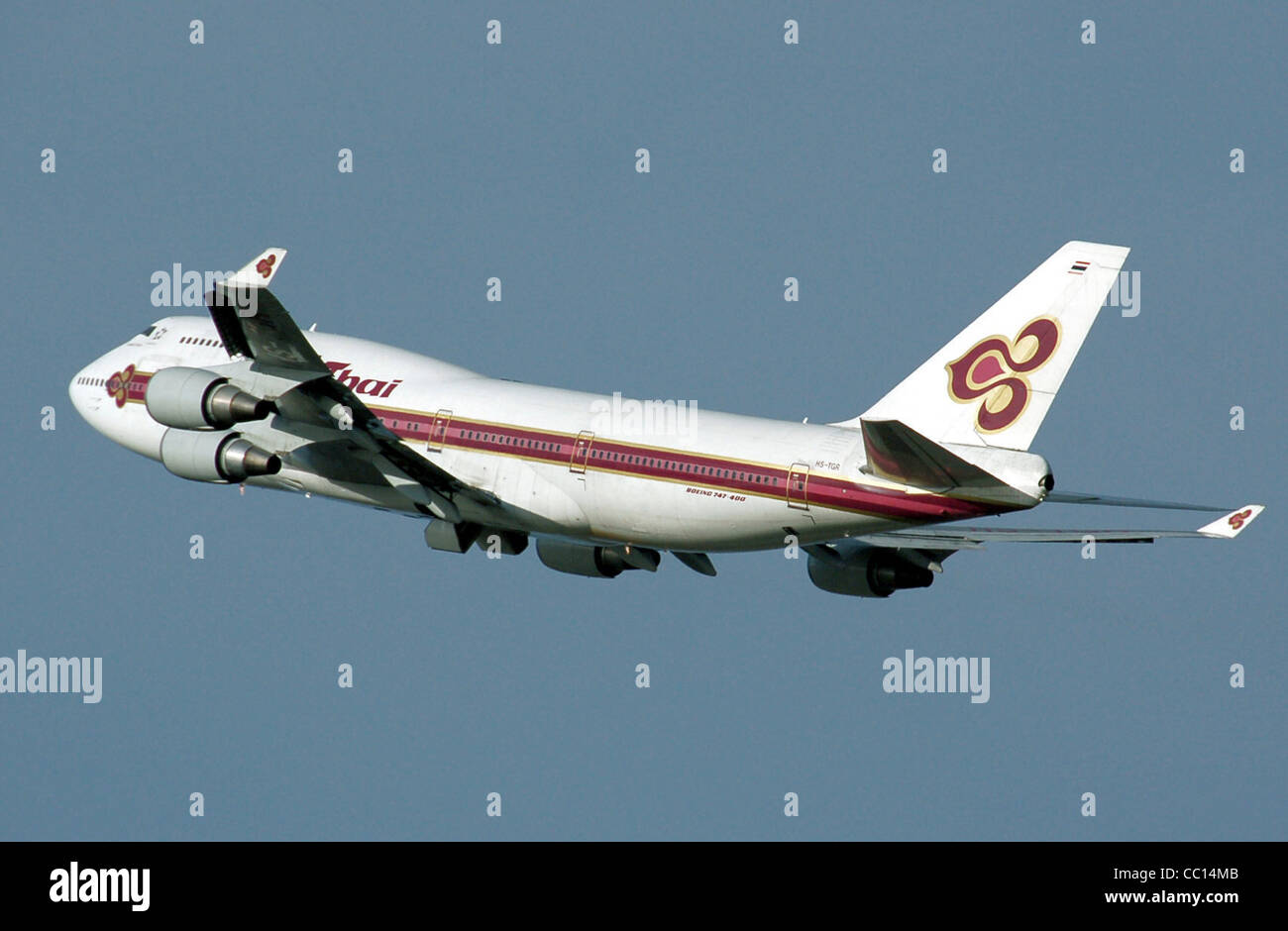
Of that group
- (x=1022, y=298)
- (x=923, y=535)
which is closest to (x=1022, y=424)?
(x=1022, y=298)

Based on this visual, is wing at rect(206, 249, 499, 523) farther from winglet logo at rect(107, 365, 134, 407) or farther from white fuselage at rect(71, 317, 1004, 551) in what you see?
winglet logo at rect(107, 365, 134, 407)

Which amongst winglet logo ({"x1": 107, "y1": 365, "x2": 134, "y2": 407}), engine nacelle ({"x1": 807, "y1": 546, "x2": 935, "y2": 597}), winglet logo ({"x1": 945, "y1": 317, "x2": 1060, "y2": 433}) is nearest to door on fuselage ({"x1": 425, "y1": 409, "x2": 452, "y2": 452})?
winglet logo ({"x1": 107, "y1": 365, "x2": 134, "y2": 407})

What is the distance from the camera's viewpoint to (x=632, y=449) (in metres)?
50.0

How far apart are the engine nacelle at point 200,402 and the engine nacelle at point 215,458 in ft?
3.81

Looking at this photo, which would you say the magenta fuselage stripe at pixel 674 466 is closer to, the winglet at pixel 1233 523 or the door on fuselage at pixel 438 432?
the door on fuselage at pixel 438 432

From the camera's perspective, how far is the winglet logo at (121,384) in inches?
2244

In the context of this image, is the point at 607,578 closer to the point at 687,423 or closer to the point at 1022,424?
the point at 687,423

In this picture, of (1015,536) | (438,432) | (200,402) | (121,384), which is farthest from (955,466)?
(121,384)

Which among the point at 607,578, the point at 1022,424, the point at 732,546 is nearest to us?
the point at 1022,424

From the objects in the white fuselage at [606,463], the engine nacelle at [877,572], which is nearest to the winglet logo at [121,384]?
the white fuselage at [606,463]

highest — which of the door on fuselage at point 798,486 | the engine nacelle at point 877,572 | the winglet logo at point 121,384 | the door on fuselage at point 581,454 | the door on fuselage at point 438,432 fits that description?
the winglet logo at point 121,384

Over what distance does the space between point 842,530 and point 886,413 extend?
8.76 feet

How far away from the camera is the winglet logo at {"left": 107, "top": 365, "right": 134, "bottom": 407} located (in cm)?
5700

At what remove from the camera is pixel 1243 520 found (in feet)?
152
